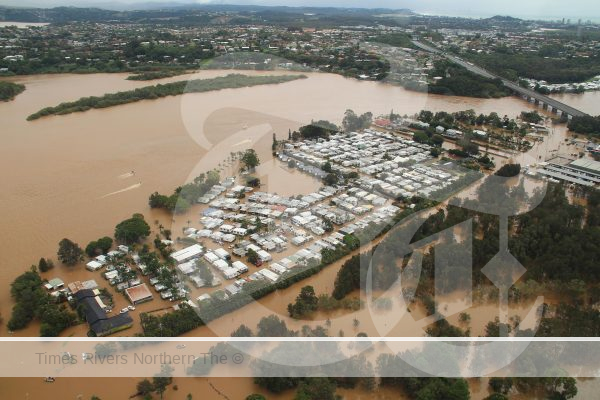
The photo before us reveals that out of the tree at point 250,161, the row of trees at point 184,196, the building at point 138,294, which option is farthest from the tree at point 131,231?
the tree at point 250,161

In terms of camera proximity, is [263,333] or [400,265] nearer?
[263,333]

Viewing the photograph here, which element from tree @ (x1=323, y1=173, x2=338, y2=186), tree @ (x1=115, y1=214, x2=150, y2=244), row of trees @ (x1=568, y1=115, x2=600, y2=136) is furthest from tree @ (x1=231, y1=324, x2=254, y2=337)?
row of trees @ (x1=568, y1=115, x2=600, y2=136)

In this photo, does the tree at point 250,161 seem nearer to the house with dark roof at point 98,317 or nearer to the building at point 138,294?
the building at point 138,294

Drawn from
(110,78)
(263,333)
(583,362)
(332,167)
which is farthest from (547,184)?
(110,78)

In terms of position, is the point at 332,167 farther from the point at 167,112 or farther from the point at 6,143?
the point at 6,143

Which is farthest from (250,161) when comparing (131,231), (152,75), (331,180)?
(152,75)

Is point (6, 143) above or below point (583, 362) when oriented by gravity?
above
